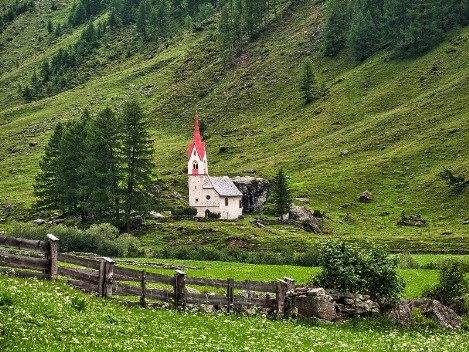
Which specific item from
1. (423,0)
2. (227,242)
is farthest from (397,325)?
(423,0)

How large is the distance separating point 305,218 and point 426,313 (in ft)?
242

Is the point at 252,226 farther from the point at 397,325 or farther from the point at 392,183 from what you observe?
the point at 397,325

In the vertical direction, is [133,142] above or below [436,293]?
above

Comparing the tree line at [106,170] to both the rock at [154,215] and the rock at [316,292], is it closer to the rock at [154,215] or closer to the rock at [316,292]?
the rock at [154,215]

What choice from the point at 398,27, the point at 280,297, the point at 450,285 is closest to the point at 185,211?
the point at 450,285

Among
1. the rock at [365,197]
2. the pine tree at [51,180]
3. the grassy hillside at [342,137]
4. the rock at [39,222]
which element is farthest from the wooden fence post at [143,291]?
the rock at [365,197]

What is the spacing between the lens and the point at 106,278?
2316 cm

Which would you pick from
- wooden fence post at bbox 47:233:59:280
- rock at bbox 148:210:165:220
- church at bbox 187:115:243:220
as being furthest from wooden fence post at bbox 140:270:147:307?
church at bbox 187:115:243:220

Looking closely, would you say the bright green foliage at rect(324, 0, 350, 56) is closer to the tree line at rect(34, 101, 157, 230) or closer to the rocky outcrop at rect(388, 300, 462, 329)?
the tree line at rect(34, 101, 157, 230)

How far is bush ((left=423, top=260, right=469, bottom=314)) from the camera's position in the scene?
35031 mm

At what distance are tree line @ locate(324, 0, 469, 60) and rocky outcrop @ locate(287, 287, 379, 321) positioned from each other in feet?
520

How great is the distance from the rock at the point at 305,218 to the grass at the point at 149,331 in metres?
73.5

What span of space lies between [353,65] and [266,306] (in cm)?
16563

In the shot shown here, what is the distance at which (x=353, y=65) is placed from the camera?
608ft
